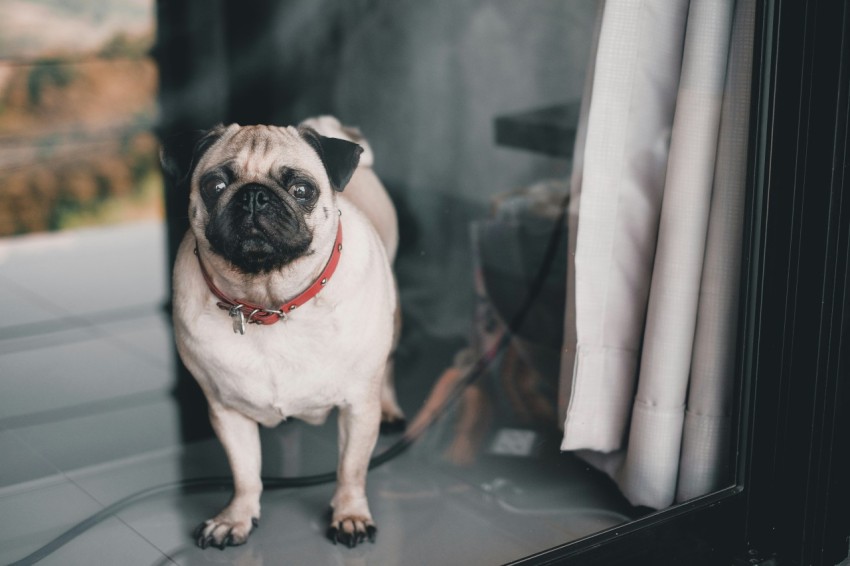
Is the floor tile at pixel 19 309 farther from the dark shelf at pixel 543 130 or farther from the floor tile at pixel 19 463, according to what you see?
the dark shelf at pixel 543 130

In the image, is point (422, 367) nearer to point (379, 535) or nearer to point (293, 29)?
point (379, 535)

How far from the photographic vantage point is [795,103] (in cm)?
150

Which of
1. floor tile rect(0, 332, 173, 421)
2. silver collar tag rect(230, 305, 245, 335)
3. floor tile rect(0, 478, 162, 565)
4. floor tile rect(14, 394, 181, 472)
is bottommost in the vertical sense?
floor tile rect(0, 478, 162, 565)

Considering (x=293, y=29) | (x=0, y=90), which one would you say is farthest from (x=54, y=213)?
(x=293, y=29)

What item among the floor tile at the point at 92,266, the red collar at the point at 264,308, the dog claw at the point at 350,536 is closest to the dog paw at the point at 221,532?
the dog claw at the point at 350,536

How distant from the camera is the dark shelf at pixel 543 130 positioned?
2.40 m


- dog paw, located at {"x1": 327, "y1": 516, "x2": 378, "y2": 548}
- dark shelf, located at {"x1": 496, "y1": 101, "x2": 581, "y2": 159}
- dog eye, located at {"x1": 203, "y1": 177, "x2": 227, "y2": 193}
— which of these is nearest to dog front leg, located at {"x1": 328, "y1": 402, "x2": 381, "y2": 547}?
dog paw, located at {"x1": 327, "y1": 516, "x2": 378, "y2": 548}

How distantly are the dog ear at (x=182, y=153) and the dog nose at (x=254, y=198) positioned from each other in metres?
0.09

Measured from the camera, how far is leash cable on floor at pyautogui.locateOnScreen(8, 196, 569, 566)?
170cm

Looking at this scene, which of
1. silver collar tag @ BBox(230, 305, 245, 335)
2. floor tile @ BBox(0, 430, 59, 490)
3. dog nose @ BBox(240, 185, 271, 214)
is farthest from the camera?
floor tile @ BBox(0, 430, 59, 490)

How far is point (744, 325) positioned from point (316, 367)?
0.73 m

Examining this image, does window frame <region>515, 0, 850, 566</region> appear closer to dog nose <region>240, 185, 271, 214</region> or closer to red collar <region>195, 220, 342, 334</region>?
red collar <region>195, 220, 342, 334</region>

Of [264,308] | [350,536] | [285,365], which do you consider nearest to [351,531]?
[350,536]

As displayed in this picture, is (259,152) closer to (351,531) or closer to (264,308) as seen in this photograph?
(264,308)
